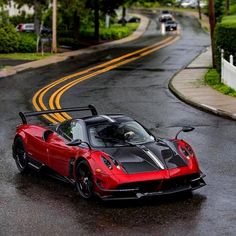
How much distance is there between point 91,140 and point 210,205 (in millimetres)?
2539

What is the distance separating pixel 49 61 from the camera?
42.3 m

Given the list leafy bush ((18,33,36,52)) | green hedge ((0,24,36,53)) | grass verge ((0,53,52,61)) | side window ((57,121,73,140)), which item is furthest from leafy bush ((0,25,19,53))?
side window ((57,121,73,140))

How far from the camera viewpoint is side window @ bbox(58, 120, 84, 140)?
11750 millimetres

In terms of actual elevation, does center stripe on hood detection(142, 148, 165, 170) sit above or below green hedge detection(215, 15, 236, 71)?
below

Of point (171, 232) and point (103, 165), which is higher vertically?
point (103, 165)

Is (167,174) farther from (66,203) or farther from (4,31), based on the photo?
(4,31)

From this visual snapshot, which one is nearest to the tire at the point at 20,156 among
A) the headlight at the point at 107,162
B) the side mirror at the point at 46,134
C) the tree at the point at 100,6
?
the side mirror at the point at 46,134

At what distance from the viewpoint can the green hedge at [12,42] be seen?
4822 cm

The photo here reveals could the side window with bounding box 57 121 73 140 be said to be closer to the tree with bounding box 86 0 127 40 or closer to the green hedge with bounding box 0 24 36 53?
the green hedge with bounding box 0 24 36 53

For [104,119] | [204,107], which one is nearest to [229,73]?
[204,107]

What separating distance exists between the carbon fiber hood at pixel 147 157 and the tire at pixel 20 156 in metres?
2.82

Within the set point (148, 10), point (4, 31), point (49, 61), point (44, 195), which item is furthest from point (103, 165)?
point (148, 10)

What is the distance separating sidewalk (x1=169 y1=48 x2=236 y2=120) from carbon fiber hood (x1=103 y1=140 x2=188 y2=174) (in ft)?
29.7

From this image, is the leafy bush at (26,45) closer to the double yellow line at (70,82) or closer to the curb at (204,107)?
the double yellow line at (70,82)
